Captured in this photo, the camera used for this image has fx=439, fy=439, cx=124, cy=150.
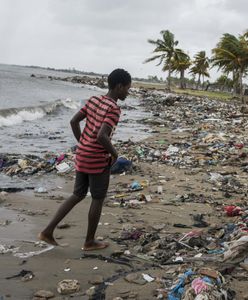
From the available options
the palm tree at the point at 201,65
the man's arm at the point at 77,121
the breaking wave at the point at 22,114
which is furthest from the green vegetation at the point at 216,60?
the man's arm at the point at 77,121

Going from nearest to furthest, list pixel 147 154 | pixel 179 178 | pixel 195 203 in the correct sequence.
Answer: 1. pixel 195 203
2. pixel 179 178
3. pixel 147 154

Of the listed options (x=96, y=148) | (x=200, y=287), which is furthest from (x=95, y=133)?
(x=200, y=287)

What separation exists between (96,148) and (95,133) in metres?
0.13

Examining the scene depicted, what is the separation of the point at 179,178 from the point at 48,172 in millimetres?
2402

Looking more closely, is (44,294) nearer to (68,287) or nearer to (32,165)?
(68,287)

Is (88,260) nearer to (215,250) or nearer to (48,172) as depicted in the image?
(215,250)

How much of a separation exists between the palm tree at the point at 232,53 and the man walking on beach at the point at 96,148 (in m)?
36.2

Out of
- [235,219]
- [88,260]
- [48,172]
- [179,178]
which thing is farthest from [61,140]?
[88,260]

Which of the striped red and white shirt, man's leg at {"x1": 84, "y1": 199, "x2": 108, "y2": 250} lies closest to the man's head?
the striped red and white shirt

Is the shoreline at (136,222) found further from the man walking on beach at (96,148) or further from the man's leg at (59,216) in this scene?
the man walking on beach at (96,148)

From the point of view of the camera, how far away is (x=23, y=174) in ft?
25.6

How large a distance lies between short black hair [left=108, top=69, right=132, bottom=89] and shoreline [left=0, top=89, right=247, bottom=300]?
1.52 meters

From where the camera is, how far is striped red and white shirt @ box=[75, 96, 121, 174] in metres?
3.73

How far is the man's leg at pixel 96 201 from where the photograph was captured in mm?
3941
